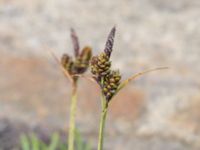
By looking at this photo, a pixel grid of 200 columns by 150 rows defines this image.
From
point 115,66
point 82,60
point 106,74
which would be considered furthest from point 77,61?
point 115,66

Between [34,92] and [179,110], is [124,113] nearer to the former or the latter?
[179,110]

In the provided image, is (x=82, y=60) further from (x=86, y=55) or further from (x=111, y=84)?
(x=111, y=84)

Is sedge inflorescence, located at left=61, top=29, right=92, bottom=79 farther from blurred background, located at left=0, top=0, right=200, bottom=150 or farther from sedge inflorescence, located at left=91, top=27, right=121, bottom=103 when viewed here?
blurred background, located at left=0, top=0, right=200, bottom=150

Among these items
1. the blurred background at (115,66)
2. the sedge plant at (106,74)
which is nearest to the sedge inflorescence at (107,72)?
the sedge plant at (106,74)

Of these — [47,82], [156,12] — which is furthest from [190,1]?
[47,82]

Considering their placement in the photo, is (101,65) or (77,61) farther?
(77,61)
